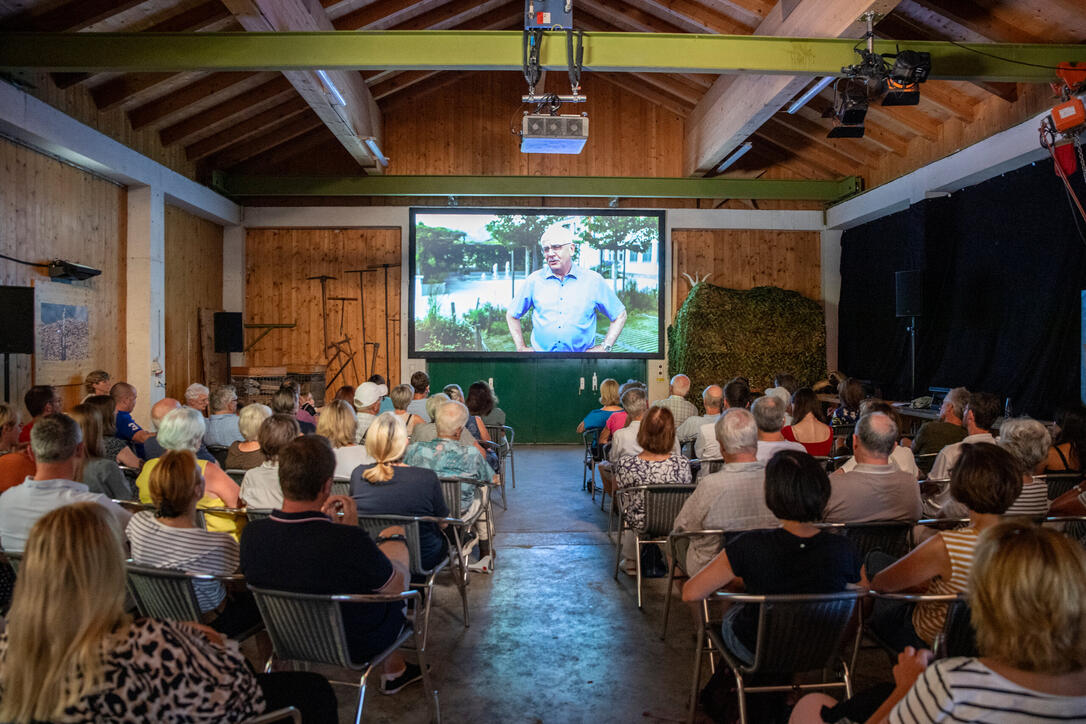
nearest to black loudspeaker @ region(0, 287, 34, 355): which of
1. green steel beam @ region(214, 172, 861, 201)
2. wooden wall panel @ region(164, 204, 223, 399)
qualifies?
wooden wall panel @ region(164, 204, 223, 399)

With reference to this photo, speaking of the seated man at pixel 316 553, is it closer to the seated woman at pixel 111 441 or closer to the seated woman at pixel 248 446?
the seated woman at pixel 248 446

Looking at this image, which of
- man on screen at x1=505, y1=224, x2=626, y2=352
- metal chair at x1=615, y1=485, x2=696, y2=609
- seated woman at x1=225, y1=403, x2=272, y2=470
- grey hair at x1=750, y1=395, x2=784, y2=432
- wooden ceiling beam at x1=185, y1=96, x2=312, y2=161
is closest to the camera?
metal chair at x1=615, y1=485, x2=696, y2=609

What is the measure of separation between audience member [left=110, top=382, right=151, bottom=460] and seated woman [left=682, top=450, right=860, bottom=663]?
4.12 meters

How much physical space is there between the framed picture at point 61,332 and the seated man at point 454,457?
Result: 4.52 metres

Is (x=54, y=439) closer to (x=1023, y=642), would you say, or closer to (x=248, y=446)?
(x=248, y=446)

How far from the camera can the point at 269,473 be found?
3400 millimetres

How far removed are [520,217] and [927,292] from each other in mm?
5584

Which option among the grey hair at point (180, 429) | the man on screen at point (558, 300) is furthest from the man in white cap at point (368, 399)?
the man on screen at point (558, 300)

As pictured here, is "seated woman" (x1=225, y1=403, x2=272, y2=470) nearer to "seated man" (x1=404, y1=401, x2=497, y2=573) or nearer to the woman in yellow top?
the woman in yellow top

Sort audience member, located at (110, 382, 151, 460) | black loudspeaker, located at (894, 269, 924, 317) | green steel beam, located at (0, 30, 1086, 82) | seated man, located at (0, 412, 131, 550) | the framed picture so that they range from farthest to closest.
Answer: black loudspeaker, located at (894, 269, 924, 317) → the framed picture → green steel beam, located at (0, 30, 1086, 82) → audience member, located at (110, 382, 151, 460) → seated man, located at (0, 412, 131, 550)

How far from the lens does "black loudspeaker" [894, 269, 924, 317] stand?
8117 mm

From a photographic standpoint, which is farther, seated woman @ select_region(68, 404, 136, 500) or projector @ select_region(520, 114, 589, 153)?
projector @ select_region(520, 114, 589, 153)

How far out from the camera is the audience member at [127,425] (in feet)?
16.5

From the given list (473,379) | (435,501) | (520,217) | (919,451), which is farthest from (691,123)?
(435,501)
